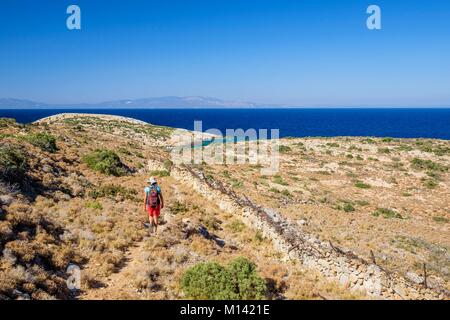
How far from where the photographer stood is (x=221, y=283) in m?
10.3

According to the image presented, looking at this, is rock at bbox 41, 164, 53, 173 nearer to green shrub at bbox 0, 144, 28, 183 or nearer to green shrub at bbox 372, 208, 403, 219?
green shrub at bbox 0, 144, 28, 183

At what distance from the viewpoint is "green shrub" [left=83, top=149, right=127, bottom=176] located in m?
23.5

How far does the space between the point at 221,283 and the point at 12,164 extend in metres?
13.7

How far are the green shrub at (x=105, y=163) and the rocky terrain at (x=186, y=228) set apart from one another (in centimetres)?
10

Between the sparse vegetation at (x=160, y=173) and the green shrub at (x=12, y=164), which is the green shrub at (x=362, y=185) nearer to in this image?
the sparse vegetation at (x=160, y=173)

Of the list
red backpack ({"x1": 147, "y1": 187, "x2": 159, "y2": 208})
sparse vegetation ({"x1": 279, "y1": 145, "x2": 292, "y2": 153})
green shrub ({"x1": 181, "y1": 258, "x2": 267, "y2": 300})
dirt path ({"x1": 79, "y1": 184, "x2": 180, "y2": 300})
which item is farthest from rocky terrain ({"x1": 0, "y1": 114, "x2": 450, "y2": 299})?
sparse vegetation ({"x1": 279, "y1": 145, "x2": 292, "y2": 153})

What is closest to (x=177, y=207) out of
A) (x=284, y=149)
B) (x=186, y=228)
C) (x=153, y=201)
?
(x=186, y=228)

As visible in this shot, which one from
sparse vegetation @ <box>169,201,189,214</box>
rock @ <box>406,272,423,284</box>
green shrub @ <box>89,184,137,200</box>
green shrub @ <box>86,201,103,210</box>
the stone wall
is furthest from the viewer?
green shrub @ <box>89,184,137,200</box>

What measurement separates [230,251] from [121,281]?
5068mm

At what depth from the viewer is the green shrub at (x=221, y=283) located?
395 inches

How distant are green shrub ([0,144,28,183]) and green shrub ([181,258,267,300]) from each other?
10.9 m

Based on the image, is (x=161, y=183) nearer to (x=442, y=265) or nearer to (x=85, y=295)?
(x=85, y=295)

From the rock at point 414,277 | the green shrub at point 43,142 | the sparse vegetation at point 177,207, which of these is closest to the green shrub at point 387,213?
the rock at point 414,277

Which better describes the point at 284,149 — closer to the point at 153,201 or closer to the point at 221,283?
the point at 153,201
